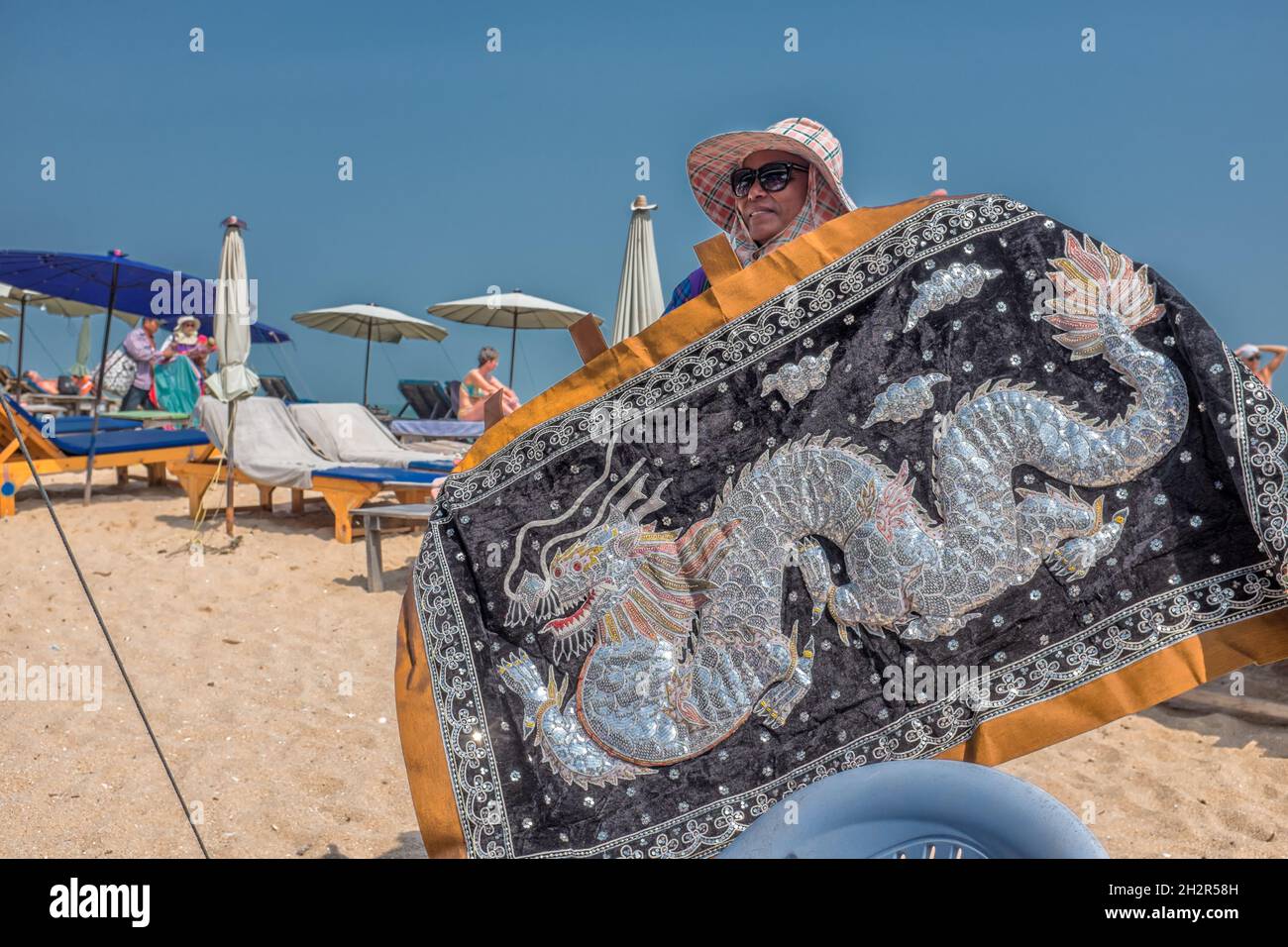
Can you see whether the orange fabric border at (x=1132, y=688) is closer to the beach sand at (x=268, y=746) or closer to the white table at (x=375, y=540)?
the beach sand at (x=268, y=746)

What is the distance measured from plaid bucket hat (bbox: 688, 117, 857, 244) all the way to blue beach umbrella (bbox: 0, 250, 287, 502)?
265 inches

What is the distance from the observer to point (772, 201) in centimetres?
253

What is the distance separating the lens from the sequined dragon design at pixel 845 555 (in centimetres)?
196

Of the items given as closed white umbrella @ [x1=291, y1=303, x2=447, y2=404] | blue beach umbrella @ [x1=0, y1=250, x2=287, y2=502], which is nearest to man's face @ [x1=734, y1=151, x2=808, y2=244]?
blue beach umbrella @ [x1=0, y1=250, x2=287, y2=502]

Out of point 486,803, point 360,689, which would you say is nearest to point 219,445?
point 360,689

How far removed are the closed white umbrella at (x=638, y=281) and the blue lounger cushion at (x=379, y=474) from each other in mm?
2137

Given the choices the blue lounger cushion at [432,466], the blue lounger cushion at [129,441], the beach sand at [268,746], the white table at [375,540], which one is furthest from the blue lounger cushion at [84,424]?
the white table at [375,540]

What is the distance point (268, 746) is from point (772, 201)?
2.77m

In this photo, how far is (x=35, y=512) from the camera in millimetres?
7746

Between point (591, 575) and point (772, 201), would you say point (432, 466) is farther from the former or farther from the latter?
point (591, 575)

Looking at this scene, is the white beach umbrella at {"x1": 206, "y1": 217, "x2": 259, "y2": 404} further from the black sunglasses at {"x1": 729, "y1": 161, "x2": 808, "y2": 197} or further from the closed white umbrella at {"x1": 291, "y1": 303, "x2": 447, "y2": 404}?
the closed white umbrella at {"x1": 291, "y1": 303, "x2": 447, "y2": 404}

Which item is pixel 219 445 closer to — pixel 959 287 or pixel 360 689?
pixel 360 689
